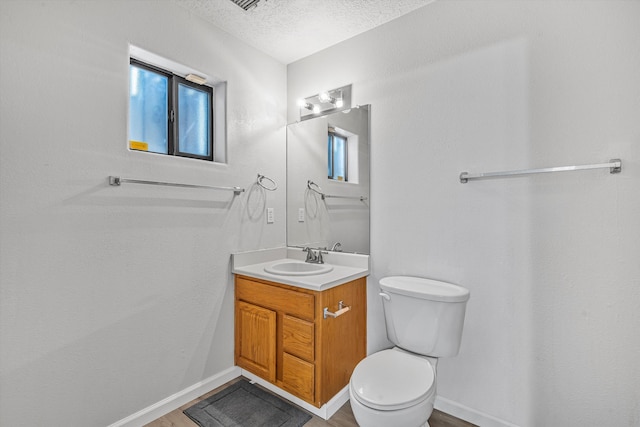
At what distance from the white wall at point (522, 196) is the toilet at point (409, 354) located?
0.21 m

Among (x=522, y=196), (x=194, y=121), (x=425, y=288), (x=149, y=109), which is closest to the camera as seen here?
(x=522, y=196)

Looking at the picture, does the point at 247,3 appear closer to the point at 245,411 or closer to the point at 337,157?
the point at 337,157

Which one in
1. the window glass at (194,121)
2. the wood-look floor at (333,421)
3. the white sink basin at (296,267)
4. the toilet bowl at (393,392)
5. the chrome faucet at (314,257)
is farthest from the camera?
the chrome faucet at (314,257)

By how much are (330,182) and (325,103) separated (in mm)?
621

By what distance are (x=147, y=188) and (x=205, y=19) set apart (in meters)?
1.20

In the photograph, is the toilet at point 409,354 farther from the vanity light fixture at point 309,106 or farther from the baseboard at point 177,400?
the vanity light fixture at point 309,106

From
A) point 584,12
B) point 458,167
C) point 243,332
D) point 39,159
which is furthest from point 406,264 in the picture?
point 39,159

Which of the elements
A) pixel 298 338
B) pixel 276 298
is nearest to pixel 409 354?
pixel 298 338

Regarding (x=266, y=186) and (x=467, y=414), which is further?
(x=266, y=186)

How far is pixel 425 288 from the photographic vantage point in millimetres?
1703

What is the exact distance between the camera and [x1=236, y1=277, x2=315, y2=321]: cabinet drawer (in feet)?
5.83

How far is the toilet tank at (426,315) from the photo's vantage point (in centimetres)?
159

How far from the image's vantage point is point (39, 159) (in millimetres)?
1373

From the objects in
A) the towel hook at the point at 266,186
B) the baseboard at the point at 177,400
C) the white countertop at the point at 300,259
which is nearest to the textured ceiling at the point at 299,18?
the towel hook at the point at 266,186
